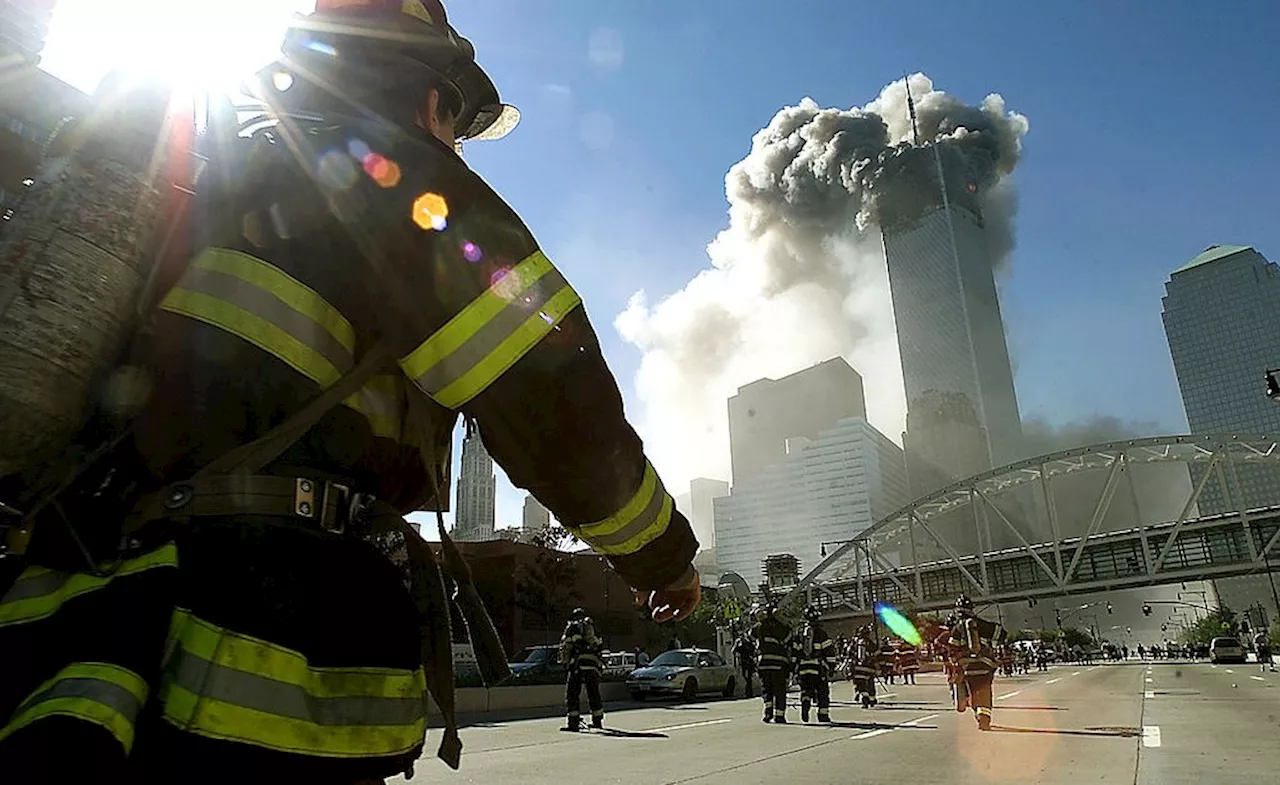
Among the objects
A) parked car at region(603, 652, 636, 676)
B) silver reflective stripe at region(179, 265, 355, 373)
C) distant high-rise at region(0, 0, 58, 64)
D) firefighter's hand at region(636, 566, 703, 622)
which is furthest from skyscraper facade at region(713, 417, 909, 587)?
silver reflective stripe at region(179, 265, 355, 373)

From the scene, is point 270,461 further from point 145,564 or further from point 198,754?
point 198,754

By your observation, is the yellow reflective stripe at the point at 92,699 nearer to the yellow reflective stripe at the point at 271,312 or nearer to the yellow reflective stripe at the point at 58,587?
the yellow reflective stripe at the point at 58,587

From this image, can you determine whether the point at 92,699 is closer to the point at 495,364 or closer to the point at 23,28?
the point at 495,364

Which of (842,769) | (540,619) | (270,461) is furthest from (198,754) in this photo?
(540,619)

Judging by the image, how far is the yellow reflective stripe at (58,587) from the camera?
1223 mm

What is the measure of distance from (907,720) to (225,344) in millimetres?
12568

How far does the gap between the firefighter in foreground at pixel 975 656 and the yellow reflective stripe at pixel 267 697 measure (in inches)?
405

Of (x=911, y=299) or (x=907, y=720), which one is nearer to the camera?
(x=907, y=720)

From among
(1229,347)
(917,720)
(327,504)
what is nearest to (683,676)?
(917,720)

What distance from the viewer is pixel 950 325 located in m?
175

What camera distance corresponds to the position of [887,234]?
178 m

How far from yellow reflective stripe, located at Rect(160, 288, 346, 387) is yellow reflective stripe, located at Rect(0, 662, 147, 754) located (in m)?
0.51

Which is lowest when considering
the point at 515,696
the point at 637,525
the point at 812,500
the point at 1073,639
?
the point at 515,696

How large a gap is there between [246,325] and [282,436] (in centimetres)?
20
